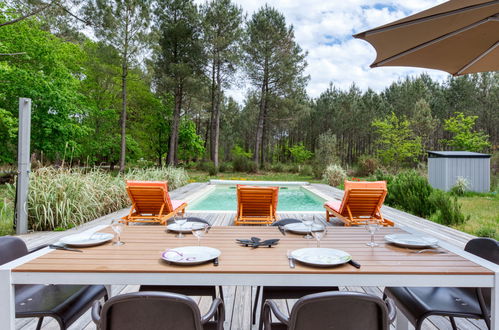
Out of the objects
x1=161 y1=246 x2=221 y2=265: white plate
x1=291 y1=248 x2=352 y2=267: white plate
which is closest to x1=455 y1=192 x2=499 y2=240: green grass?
x1=291 y1=248 x2=352 y2=267: white plate

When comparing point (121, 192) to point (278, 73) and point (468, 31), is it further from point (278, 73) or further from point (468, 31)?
point (278, 73)

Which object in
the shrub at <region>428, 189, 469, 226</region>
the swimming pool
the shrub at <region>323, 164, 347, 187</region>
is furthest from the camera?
the shrub at <region>323, 164, 347, 187</region>

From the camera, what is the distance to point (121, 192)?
6.09 meters

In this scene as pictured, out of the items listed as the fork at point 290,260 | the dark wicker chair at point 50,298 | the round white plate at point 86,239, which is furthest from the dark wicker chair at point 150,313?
the round white plate at point 86,239

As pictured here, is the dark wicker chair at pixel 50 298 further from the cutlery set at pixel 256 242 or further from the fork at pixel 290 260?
the fork at pixel 290 260

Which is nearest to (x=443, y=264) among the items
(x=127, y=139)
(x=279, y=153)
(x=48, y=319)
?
(x=48, y=319)

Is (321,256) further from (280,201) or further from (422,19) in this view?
(280,201)

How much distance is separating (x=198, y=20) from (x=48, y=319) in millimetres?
17431

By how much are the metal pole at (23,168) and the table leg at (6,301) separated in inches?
133

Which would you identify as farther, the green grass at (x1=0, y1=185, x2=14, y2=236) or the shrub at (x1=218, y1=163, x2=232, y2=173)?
the shrub at (x1=218, y1=163, x2=232, y2=173)

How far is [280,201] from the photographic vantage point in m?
8.73

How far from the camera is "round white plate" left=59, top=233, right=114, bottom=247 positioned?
1.70 m

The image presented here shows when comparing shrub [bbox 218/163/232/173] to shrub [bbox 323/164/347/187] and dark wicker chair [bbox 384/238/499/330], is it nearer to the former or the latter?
shrub [bbox 323/164/347/187]

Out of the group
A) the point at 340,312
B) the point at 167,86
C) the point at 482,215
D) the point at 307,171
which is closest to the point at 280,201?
the point at 482,215
